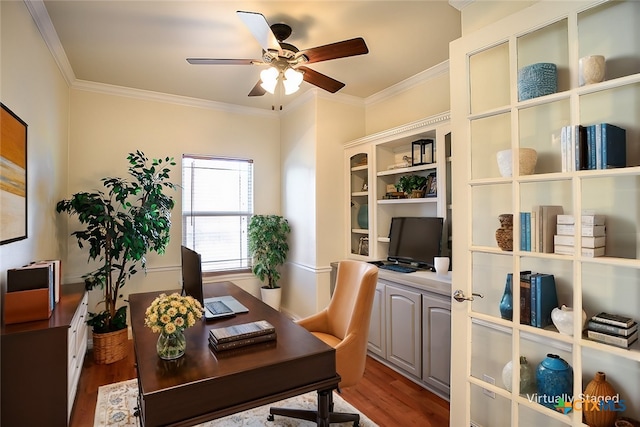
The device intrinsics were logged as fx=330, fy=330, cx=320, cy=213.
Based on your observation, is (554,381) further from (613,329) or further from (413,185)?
(413,185)

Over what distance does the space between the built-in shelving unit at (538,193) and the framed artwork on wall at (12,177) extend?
98.8 inches

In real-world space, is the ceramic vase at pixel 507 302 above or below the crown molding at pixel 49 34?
below

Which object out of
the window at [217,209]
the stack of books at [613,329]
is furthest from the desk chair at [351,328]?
the window at [217,209]

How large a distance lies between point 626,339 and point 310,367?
1.30m

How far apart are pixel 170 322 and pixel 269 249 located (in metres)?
2.74

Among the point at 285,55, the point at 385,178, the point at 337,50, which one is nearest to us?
the point at 337,50

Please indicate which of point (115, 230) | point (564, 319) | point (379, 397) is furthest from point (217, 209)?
point (564, 319)

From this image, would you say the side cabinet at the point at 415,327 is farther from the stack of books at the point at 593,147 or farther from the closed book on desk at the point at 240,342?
the closed book on desk at the point at 240,342

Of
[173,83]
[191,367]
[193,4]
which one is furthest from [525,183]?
[173,83]

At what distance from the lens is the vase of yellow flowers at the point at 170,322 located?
1378mm

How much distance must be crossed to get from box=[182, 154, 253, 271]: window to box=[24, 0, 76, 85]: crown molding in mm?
1350

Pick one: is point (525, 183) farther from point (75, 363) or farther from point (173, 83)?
point (173, 83)

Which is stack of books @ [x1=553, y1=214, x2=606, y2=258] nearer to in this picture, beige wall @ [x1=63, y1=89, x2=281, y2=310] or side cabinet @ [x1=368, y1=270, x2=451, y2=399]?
side cabinet @ [x1=368, y1=270, x2=451, y2=399]

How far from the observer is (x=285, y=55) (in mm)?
2191
